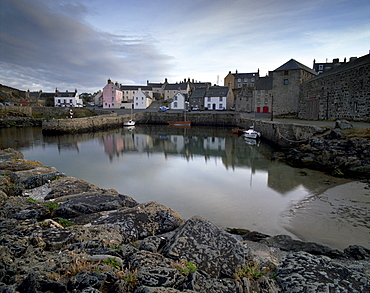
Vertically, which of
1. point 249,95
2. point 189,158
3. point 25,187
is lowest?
point 189,158

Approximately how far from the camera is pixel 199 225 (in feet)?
15.4

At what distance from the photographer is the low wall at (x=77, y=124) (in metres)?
33.4

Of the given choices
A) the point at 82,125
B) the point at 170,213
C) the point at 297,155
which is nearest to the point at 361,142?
the point at 297,155

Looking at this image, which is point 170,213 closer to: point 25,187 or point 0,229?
A: point 0,229

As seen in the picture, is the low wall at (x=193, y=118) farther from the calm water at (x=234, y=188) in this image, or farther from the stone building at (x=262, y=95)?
the calm water at (x=234, y=188)

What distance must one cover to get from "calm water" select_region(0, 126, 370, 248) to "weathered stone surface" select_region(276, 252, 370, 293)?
292 cm

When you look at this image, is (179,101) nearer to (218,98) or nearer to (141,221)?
(218,98)

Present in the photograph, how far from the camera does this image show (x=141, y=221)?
5242 millimetres

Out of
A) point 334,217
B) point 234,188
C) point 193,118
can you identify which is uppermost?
point 193,118

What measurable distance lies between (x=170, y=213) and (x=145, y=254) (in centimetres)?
204

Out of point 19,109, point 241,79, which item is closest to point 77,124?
point 19,109

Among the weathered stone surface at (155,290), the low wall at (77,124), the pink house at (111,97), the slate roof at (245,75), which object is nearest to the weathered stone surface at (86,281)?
the weathered stone surface at (155,290)

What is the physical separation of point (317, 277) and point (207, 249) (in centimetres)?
163

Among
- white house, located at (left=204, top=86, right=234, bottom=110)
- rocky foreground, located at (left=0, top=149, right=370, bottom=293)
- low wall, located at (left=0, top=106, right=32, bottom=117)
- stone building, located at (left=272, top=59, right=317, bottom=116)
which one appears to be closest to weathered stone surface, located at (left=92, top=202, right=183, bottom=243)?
rocky foreground, located at (left=0, top=149, right=370, bottom=293)
